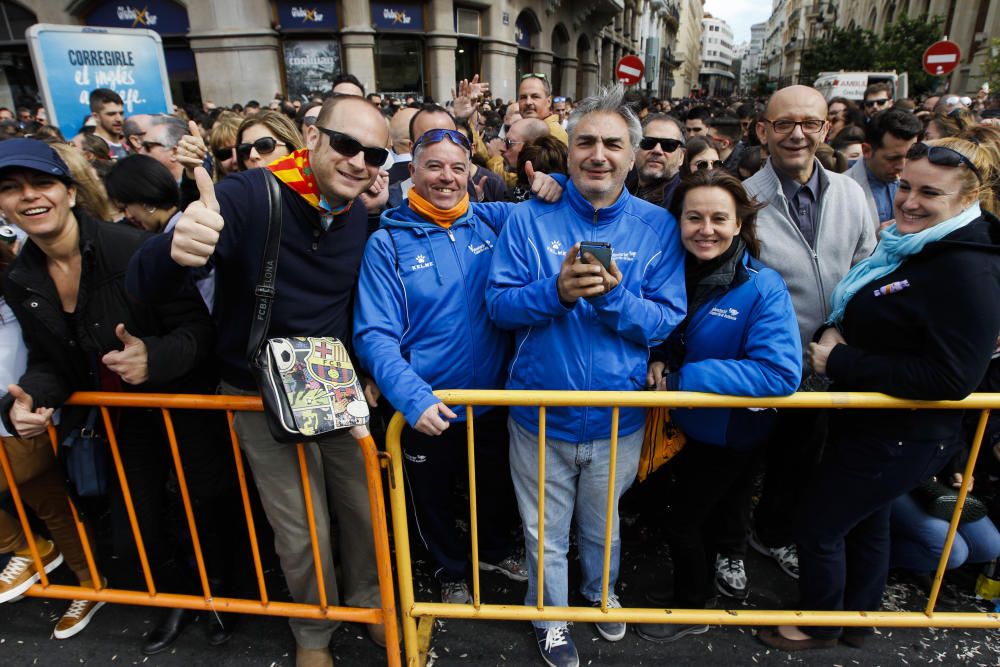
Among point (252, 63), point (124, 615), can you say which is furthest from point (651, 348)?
point (252, 63)

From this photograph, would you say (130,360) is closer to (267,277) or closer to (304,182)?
(267,277)

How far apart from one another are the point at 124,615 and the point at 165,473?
854 millimetres

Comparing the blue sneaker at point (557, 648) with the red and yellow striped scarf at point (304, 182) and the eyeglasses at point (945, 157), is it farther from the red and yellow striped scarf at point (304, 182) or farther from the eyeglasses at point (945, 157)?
the eyeglasses at point (945, 157)

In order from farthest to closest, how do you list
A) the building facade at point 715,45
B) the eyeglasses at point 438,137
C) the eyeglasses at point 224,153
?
1. the building facade at point 715,45
2. the eyeglasses at point 224,153
3. the eyeglasses at point 438,137

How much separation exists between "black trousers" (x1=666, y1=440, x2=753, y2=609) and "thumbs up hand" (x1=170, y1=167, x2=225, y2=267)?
6.94ft

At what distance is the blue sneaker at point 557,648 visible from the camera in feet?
8.20

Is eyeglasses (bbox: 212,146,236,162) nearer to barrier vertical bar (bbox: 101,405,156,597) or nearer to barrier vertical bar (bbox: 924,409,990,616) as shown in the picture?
barrier vertical bar (bbox: 101,405,156,597)

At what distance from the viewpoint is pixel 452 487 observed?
9.37ft

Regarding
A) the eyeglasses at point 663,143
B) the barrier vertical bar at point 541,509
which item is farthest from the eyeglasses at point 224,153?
the barrier vertical bar at point 541,509

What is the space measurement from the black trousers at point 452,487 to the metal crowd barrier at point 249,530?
1.31 feet

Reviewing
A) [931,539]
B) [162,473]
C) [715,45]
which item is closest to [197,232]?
[162,473]

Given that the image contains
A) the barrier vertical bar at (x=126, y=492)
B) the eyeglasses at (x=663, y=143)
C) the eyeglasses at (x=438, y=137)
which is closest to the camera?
the barrier vertical bar at (x=126, y=492)

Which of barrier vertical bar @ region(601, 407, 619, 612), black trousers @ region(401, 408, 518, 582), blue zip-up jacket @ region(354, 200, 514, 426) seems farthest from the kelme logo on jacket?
barrier vertical bar @ region(601, 407, 619, 612)

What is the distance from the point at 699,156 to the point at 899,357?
240 cm
